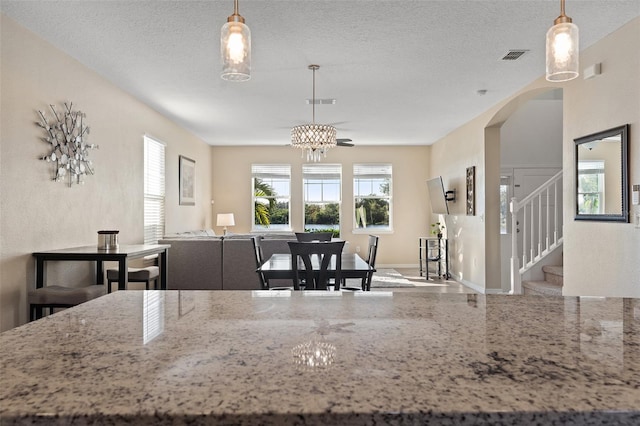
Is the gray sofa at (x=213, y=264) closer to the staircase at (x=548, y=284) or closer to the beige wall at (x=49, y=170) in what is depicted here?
the beige wall at (x=49, y=170)

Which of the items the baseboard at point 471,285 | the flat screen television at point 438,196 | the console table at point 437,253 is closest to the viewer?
the baseboard at point 471,285

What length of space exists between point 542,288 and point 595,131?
210cm

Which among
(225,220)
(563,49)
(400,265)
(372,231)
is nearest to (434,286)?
(400,265)

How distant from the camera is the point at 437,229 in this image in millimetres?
9172

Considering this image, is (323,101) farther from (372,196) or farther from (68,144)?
(372,196)

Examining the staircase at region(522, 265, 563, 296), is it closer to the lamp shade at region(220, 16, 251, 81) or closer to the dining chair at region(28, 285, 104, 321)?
the dining chair at region(28, 285, 104, 321)

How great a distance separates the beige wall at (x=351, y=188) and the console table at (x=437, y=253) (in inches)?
29.5

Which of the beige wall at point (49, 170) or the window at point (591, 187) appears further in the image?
the window at point (591, 187)

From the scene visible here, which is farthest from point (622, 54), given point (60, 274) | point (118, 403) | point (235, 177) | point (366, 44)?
point (235, 177)

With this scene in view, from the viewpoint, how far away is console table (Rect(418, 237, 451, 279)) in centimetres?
813

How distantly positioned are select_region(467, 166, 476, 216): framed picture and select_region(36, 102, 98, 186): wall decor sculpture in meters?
4.98

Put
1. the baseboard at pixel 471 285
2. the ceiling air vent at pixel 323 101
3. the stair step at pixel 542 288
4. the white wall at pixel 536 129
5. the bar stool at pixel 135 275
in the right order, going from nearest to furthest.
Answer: the bar stool at pixel 135 275 → the stair step at pixel 542 288 → the ceiling air vent at pixel 323 101 → the baseboard at pixel 471 285 → the white wall at pixel 536 129

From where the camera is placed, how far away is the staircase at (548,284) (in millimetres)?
5172

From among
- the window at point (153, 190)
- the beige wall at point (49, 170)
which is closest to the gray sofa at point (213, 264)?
the window at point (153, 190)
